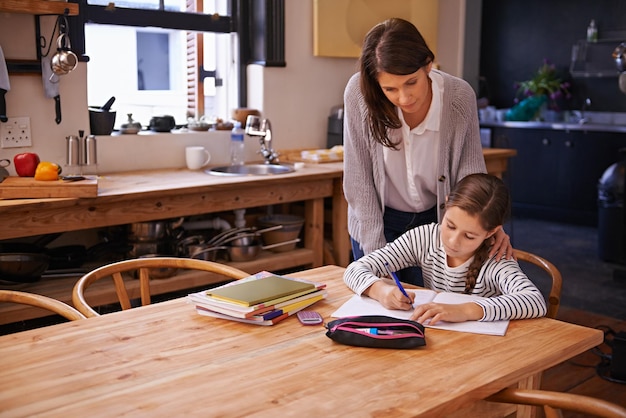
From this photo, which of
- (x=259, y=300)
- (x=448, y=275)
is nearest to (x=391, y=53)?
(x=448, y=275)

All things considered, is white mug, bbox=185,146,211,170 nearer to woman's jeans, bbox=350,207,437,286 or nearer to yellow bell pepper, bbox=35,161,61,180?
yellow bell pepper, bbox=35,161,61,180

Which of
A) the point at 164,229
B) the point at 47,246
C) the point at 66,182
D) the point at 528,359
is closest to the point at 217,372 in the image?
the point at 528,359

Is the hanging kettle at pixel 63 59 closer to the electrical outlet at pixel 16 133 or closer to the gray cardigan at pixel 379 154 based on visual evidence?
the electrical outlet at pixel 16 133

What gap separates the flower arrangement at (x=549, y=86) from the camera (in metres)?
6.80

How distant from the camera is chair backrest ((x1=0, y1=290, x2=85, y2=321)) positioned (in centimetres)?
174

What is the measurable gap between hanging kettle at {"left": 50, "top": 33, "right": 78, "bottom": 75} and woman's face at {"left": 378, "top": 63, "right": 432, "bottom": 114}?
5.35ft

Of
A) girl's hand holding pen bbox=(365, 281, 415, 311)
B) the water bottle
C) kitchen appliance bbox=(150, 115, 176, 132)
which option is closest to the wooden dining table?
girl's hand holding pen bbox=(365, 281, 415, 311)

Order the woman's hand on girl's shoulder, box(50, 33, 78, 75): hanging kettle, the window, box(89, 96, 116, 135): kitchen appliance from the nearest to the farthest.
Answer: the woman's hand on girl's shoulder, box(50, 33, 78, 75): hanging kettle, box(89, 96, 116, 135): kitchen appliance, the window

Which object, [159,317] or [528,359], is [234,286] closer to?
[159,317]

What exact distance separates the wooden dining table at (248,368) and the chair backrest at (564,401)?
3cm

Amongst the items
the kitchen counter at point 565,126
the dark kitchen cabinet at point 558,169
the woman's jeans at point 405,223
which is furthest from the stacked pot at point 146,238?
the kitchen counter at point 565,126

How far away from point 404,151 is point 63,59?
163 cm

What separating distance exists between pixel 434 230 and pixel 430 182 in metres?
0.25

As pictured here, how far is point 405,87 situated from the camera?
1.94 meters
